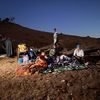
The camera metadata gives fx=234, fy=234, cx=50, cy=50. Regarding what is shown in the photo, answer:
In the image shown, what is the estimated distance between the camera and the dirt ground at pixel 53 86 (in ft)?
30.1

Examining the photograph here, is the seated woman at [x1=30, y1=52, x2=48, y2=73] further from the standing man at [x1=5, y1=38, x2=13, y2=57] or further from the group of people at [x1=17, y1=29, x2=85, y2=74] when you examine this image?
the standing man at [x1=5, y1=38, x2=13, y2=57]

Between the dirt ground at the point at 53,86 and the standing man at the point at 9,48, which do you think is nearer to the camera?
the dirt ground at the point at 53,86

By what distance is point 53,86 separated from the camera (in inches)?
388

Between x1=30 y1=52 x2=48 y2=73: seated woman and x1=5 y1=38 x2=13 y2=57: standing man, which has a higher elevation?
x1=5 y1=38 x2=13 y2=57: standing man

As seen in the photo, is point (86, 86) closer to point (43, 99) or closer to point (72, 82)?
point (72, 82)

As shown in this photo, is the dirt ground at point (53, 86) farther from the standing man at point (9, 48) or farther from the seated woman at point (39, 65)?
the standing man at point (9, 48)

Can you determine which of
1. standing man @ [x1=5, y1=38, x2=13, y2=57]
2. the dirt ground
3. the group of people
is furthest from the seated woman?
standing man @ [x1=5, y1=38, x2=13, y2=57]

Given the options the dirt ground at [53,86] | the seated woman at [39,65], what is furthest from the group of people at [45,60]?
the dirt ground at [53,86]

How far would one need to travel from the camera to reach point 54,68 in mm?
11906

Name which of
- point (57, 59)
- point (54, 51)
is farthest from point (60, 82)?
point (54, 51)

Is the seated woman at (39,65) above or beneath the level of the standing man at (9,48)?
beneath

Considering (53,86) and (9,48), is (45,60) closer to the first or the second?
(53,86)

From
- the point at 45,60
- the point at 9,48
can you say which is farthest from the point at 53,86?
the point at 9,48

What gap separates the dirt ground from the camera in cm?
917
